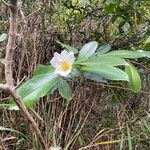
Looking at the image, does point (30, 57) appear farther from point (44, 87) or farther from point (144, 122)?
point (44, 87)

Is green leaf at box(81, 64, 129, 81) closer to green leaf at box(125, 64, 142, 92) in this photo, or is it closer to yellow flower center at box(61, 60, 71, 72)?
yellow flower center at box(61, 60, 71, 72)

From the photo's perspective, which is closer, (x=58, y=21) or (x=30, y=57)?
(x=30, y=57)

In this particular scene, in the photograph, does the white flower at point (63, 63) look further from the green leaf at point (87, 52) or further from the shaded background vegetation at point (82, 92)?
the shaded background vegetation at point (82, 92)

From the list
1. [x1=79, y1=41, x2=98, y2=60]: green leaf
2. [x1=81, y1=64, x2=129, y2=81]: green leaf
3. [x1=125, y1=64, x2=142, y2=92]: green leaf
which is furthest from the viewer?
[x1=125, y1=64, x2=142, y2=92]: green leaf

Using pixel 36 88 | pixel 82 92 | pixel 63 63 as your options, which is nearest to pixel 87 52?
pixel 63 63

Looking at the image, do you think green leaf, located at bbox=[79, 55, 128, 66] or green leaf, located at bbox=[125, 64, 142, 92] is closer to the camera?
green leaf, located at bbox=[79, 55, 128, 66]

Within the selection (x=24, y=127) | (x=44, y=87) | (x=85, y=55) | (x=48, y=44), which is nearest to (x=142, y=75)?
(x=48, y=44)

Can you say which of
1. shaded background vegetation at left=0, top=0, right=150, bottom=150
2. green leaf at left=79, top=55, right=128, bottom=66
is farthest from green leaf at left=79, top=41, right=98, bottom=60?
shaded background vegetation at left=0, top=0, right=150, bottom=150
